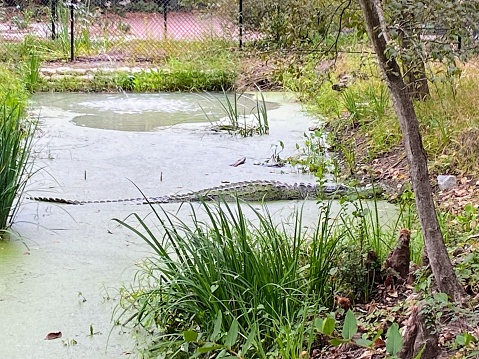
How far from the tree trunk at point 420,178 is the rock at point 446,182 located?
1.96 m

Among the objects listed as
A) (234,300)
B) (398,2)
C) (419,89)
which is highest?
(398,2)

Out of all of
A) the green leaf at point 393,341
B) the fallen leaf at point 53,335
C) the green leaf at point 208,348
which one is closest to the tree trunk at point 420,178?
the green leaf at point 393,341

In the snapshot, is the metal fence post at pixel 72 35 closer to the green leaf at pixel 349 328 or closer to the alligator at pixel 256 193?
the alligator at pixel 256 193

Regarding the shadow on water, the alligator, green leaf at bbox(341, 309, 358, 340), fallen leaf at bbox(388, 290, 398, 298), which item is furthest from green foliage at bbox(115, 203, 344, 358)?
the shadow on water

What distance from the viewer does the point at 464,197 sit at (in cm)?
378

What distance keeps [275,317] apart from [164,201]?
1825 millimetres

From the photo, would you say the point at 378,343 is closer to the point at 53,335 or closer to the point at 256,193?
the point at 53,335

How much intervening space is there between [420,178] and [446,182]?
2011 millimetres

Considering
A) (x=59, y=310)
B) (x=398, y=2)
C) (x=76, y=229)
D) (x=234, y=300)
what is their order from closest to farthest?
(x=398, y=2)
(x=234, y=300)
(x=59, y=310)
(x=76, y=229)

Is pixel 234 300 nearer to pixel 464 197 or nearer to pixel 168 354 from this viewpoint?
pixel 168 354

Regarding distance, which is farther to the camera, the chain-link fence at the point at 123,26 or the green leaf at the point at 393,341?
the chain-link fence at the point at 123,26

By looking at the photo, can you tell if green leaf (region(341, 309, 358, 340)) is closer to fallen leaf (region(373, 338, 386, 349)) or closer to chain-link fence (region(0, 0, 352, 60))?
fallen leaf (region(373, 338, 386, 349))

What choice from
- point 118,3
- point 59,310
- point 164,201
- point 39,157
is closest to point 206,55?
point 118,3

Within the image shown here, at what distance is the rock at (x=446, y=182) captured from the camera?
404 centimetres
